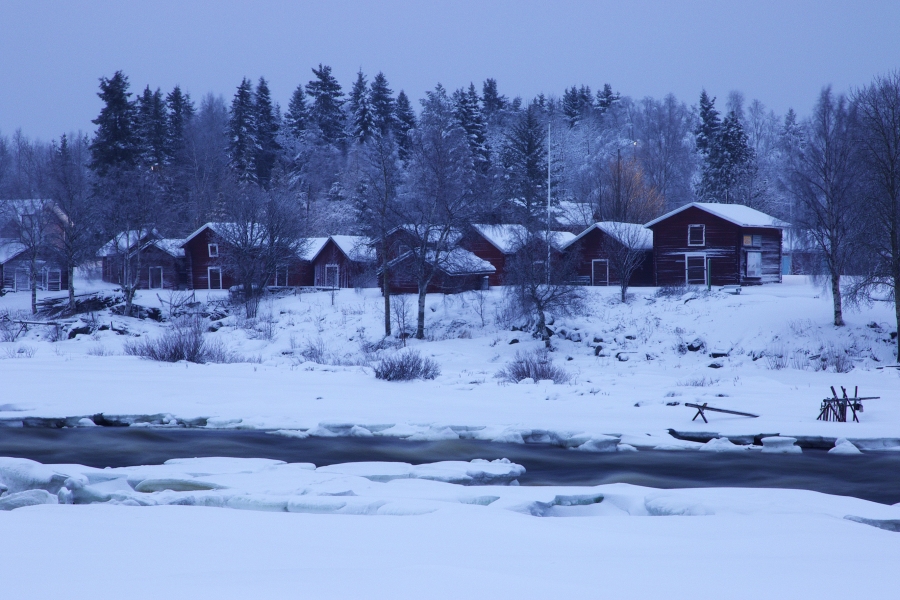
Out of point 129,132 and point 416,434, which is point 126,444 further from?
point 129,132

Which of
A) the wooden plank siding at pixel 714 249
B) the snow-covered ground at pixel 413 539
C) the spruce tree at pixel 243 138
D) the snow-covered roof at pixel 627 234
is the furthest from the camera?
the spruce tree at pixel 243 138

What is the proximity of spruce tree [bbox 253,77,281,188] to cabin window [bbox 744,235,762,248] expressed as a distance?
145ft

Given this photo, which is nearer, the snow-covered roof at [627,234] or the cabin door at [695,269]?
the snow-covered roof at [627,234]

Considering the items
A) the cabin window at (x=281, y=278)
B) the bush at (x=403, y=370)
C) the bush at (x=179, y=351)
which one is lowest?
the bush at (x=403, y=370)

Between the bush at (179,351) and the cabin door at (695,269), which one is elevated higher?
the cabin door at (695,269)

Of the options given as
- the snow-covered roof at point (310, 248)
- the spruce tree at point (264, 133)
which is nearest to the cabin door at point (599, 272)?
the snow-covered roof at point (310, 248)

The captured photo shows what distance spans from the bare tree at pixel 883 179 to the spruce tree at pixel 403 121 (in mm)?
46454

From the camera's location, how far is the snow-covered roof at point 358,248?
131 feet

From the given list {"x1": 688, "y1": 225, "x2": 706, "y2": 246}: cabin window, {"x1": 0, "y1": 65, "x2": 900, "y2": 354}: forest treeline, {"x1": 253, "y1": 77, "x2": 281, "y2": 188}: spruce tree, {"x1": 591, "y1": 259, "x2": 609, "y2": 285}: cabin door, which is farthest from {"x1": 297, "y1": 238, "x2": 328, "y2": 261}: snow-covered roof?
{"x1": 688, "y1": 225, "x2": 706, "y2": 246}: cabin window

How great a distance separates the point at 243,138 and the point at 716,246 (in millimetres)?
44142

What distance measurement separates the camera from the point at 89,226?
155 ft

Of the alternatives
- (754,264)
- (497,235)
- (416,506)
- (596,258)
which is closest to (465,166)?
(497,235)

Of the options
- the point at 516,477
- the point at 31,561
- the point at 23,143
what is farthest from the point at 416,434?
the point at 23,143

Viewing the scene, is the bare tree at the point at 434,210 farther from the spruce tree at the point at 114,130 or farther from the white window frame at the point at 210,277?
the spruce tree at the point at 114,130
